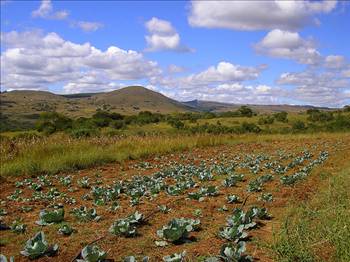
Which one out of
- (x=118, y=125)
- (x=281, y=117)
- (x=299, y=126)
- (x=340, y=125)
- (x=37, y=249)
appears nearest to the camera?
(x=37, y=249)

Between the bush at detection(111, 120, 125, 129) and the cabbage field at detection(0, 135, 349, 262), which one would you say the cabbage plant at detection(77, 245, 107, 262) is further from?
the bush at detection(111, 120, 125, 129)

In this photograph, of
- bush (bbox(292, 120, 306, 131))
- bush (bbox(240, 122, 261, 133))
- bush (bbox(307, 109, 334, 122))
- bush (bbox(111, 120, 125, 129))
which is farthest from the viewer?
bush (bbox(307, 109, 334, 122))

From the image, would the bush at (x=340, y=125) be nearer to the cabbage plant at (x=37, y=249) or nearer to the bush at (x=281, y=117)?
the bush at (x=281, y=117)

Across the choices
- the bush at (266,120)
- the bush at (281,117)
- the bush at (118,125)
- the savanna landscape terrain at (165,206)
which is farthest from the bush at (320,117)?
the savanna landscape terrain at (165,206)

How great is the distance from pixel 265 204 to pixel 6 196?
18.1 ft

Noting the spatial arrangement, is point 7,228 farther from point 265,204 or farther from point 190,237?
point 265,204

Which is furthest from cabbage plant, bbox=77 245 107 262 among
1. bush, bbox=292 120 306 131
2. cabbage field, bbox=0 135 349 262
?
bush, bbox=292 120 306 131

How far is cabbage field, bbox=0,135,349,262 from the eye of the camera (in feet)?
17.5

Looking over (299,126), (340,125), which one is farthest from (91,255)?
(299,126)

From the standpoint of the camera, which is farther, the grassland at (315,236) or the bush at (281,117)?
the bush at (281,117)

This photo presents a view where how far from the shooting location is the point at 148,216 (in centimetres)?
692

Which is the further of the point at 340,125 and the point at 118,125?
the point at 118,125

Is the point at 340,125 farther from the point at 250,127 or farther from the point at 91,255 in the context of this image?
the point at 91,255

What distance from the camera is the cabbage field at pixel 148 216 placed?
Answer: 209 inches
